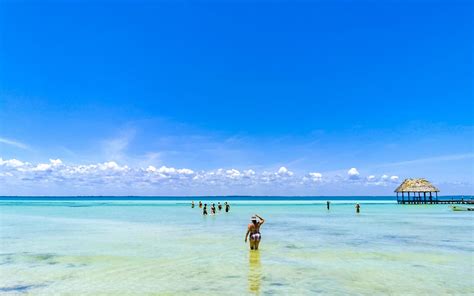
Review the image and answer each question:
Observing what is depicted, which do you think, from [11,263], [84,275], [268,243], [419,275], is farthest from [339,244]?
[11,263]

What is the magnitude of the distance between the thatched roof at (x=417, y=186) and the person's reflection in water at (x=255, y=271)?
3228 inches

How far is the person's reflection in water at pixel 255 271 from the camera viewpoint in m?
12.9

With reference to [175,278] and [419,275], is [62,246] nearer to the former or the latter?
[175,278]

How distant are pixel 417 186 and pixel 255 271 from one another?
87.1m

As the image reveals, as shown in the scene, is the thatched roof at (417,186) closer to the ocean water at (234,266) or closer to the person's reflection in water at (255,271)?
the ocean water at (234,266)

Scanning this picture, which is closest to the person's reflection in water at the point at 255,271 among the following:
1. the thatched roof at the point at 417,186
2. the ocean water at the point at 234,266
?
the ocean water at the point at 234,266

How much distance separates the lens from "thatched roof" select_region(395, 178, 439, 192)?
9156 centimetres

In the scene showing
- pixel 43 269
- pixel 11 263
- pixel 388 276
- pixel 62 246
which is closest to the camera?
pixel 388 276

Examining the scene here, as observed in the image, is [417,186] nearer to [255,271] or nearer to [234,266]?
[234,266]

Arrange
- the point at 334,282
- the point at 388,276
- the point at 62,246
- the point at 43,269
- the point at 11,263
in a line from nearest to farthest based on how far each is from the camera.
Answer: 1. the point at 334,282
2. the point at 388,276
3. the point at 43,269
4. the point at 11,263
5. the point at 62,246

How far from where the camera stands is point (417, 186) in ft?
304

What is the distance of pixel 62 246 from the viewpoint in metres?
22.9

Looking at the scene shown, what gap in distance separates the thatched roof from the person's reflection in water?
269ft

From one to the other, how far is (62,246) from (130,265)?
8.08m
